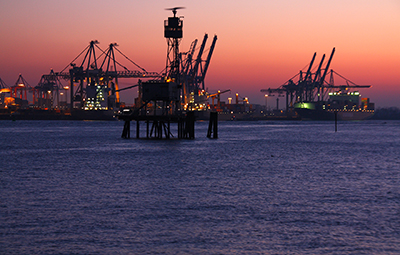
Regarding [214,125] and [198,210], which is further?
[214,125]

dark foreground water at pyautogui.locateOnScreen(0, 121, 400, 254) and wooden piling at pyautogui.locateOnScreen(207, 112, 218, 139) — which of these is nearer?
dark foreground water at pyautogui.locateOnScreen(0, 121, 400, 254)

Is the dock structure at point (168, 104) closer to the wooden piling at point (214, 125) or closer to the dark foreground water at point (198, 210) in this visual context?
the wooden piling at point (214, 125)

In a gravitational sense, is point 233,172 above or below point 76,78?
below

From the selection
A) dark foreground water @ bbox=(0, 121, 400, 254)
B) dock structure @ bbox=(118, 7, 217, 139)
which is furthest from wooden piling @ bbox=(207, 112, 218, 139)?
dark foreground water @ bbox=(0, 121, 400, 254)

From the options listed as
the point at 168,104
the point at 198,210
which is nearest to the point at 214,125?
the point at 168,104

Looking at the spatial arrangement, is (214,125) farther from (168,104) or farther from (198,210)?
(198,210)

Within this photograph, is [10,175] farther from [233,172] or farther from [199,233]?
[199,233]

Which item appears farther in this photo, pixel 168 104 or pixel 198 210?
pixel 168 104

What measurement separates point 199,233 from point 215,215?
2.66 metres

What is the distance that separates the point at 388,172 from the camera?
30.7 meters

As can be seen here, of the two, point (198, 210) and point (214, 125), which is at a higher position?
point (214, 125)

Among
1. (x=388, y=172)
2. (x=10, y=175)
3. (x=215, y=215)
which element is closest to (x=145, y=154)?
(x=10, y=175)

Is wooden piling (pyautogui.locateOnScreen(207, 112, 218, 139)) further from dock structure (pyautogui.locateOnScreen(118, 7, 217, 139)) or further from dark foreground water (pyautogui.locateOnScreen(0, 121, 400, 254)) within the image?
dark foreground water (pyautogui.locateOnScreen(0, 121, 400, 254))

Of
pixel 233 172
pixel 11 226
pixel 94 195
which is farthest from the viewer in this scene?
pixel 233 172
